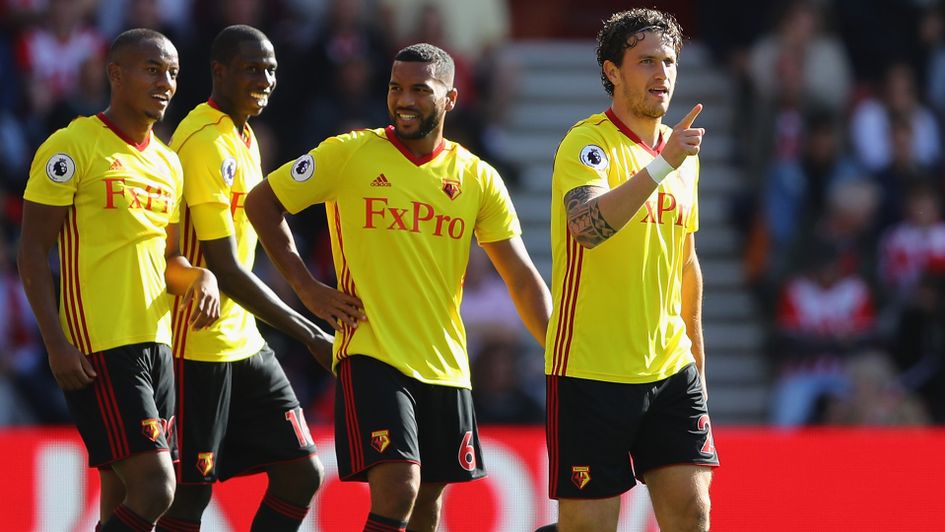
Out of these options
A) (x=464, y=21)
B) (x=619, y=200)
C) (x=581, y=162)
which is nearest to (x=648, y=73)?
(x=581, y=162)

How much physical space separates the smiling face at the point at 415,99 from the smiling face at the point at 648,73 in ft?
2.66

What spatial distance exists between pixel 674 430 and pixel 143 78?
267 centimetres

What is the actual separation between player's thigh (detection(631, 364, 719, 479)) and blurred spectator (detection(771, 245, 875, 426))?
21.9 feet

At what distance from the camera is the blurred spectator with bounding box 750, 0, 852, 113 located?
1434 cm

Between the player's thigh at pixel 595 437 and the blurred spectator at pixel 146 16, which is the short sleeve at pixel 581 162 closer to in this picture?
the player's thigh at pixel 595 437

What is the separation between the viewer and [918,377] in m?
13.1

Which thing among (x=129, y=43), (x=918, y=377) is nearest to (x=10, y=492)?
(x=129, y=43)

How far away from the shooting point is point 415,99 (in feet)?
22.0

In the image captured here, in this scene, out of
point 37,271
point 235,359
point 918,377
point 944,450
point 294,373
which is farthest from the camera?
point 918,377

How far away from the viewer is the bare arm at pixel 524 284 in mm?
7004

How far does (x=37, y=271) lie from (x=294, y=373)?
5859 millimetres

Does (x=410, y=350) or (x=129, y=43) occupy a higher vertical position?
(x=129, y=43)

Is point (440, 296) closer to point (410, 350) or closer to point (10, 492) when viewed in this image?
point (410, 350)

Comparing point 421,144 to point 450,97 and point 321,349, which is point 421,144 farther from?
point 321,349
